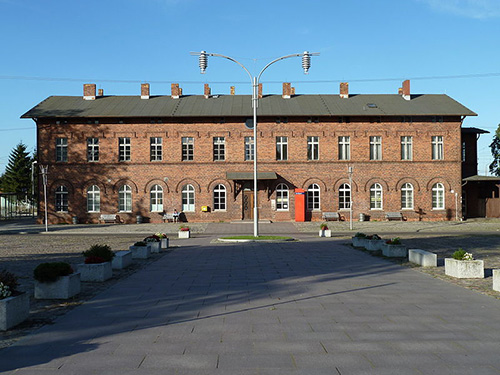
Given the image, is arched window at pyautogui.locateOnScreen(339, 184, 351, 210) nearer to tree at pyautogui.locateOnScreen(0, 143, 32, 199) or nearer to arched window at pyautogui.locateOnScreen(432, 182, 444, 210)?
arched window at pyautogui.locateOnScreen(432, 182, 444, 210)

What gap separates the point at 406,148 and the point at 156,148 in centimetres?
2153

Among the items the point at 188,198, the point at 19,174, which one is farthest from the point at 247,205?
the point at 19,174

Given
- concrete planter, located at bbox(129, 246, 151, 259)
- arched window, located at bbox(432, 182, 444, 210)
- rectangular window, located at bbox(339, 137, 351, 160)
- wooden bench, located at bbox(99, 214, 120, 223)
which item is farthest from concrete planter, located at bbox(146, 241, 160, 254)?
arched window, located at bbox(432, 182, 444, 210)

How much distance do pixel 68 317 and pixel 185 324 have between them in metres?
2.14

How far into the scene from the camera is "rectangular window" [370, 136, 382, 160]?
132 feet

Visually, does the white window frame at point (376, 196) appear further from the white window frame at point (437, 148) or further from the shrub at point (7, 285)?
the shrub at point (7, 285)

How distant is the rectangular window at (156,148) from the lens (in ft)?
132

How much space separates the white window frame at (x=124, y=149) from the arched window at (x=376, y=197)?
21.0 metres

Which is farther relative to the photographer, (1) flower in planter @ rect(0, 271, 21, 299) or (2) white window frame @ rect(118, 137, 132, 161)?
(2) white window frame @ rect(118, 137, 132, 161)

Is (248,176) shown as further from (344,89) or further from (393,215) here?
(344,89)

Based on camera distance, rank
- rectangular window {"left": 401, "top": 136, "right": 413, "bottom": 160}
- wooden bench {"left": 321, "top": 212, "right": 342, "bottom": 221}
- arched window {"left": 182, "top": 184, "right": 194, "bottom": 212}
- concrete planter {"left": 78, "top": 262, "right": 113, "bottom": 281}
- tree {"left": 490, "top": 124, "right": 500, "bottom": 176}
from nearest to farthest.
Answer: concrete planter {"left": 78, "top": 262, "right": 113, "bottom": 281} < wooden bench {"left": 321, "top": 212, "right": 342, "bottom": 221} < arched window {"left": 182, "top": 184, "right": 194, "bottom": 212} < rectangular window {"left": 401, "top": 136, "right": 413, "bottom": 160} < tree {"left": 490, "top": 124, "right": 500, "bottom": 176}

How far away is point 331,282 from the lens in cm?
1152

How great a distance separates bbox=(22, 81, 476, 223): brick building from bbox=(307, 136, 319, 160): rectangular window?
0.09 metres

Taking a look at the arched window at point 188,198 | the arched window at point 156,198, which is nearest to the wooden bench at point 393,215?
the arched window at point 188,198
